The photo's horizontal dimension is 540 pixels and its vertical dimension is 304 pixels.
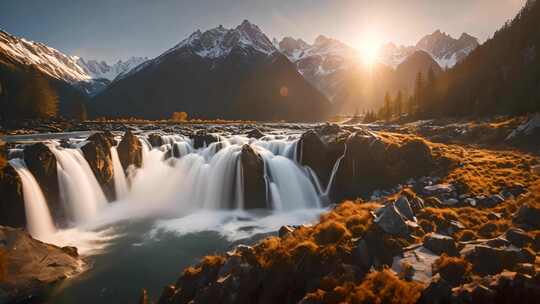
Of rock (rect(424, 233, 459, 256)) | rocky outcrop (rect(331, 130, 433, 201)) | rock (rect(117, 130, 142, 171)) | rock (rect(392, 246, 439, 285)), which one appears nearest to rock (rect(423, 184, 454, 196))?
rocky outcrop (rect(331, 130, 433, 201))

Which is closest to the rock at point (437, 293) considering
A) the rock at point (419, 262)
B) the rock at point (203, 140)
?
the rock at point (419, 262)

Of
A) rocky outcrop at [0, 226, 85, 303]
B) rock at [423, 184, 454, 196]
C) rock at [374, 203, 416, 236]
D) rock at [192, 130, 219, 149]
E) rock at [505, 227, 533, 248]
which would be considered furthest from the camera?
rock at [192, 130, 219, 149]

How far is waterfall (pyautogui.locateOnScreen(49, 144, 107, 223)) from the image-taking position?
28.4m

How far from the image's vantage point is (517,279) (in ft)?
26.8

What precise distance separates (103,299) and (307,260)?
12357 mm

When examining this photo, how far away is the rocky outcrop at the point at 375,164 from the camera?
29.4 metres

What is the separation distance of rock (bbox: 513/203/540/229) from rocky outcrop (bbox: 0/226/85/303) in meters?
24.7

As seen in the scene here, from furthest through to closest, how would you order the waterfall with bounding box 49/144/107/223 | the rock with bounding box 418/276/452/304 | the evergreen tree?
the evergreen tree → the waterfall with bounding box 49/144/107/223 → the rock with bounding box 418/276/452/304

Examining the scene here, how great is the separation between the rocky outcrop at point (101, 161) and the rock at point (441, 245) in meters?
33.2

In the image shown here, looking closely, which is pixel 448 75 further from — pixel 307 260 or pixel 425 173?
pixel 307 260

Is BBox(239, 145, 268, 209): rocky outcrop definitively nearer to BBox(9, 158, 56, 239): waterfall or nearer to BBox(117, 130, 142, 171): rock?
BBox(117, 130, 142, 171): rock

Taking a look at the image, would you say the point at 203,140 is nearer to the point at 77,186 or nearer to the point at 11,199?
the point at 77,186

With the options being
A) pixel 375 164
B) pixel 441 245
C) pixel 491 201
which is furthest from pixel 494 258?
pixel 375 164

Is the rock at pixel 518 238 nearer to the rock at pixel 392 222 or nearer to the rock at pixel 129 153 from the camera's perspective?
the rock at pixel 392 222
